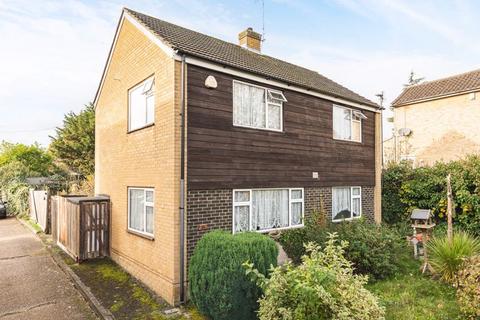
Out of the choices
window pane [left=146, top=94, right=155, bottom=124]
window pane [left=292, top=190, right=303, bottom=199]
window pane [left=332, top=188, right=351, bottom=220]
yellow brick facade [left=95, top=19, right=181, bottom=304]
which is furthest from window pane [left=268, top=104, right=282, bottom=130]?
window pane [left=332, top=188, right=351, bottom=220]

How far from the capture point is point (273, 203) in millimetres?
8930

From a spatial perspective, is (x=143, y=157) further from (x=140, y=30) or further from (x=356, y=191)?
(x=356, y=191)

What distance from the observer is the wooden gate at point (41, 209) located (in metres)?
14.3

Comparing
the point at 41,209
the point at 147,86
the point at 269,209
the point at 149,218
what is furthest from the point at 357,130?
the point at 41,209

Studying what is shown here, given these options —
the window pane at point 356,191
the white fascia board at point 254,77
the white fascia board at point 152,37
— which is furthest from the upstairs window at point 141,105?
the window pane at point 356,191

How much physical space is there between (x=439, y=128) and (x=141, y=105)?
18962 mm

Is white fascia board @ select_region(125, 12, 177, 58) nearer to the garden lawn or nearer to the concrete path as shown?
the concrete path

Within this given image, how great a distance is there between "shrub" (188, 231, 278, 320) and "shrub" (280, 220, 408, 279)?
2.69m

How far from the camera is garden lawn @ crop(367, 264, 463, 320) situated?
19.5 feet

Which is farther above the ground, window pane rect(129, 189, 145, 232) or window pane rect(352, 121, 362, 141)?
window pane rect(352, 121, 362, 141)

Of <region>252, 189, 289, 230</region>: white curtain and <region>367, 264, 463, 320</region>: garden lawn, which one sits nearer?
<region>367, 264, 463, 320</region>: garden lawn

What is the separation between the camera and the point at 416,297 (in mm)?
6789

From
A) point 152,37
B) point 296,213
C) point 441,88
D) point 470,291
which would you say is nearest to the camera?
point 470,291

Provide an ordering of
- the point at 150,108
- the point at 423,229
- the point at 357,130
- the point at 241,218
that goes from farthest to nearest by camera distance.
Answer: the point at 357,130
the point at 423,229
the point at 150,108
the point at 241,218
